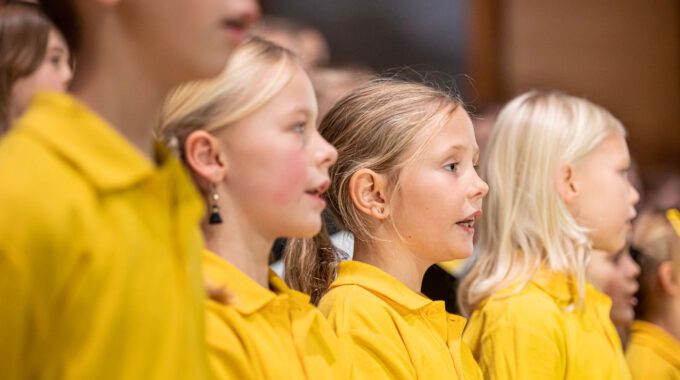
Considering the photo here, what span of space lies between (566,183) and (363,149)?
598mm

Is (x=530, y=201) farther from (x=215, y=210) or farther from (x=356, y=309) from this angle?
(x=215, y=210)

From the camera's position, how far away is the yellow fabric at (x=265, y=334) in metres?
1.39

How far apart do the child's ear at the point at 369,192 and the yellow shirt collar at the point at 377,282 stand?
0.11 metres

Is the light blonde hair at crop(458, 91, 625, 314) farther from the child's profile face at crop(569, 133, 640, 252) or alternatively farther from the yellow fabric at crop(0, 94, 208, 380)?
Result: the yellow fabric at crop(0, 94, 208, 380)

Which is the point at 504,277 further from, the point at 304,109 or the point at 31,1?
the point at 31,1

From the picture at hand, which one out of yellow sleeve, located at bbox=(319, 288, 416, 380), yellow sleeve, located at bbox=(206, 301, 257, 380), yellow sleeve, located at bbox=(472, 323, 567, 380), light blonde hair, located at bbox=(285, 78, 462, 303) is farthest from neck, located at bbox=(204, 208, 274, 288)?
yellow sleeve, located at bbox=(472, 323, 567, 380)

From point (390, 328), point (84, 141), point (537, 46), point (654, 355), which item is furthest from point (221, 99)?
point (537, 46)

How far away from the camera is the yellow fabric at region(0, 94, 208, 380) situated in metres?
0.96

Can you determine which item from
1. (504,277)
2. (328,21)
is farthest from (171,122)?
(328,21)

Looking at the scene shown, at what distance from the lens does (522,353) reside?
202 centimetres

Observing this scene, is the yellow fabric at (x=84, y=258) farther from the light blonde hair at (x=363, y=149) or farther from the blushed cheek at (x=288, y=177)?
the light blonde hair at (x=363, y=149)

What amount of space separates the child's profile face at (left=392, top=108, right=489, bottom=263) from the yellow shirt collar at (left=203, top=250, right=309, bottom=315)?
0.50 metres

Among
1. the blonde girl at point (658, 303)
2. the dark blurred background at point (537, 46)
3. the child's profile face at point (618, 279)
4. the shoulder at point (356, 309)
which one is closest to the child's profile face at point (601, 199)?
the blonde girl at point (658, 303)

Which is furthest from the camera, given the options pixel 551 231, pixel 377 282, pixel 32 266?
pixel 551 231
